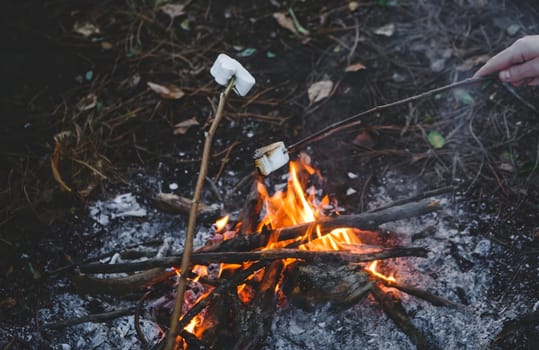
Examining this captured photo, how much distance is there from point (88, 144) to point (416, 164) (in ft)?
7.80

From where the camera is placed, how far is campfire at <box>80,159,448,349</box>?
2.23 m

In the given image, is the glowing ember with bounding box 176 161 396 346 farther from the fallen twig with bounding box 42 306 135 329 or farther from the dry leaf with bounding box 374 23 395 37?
the dry leaf with bounding box 374 23 395 37

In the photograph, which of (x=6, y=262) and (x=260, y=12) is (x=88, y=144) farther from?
(x=260, y=12)

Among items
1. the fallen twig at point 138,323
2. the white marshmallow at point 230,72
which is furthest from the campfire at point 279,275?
the white marshmallow at point 230,72

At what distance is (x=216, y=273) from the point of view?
2.60m

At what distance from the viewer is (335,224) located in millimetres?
2457

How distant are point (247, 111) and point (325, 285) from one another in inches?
67.1

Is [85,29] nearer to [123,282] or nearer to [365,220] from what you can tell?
[123,282]

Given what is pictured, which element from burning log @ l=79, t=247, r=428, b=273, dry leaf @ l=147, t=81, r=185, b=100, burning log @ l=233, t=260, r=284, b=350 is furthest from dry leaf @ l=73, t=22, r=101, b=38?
burning log @ l=233, t=260, r=284, b=350

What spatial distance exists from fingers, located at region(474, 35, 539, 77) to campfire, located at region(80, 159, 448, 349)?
771mm

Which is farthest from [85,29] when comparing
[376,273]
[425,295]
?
[425,295]

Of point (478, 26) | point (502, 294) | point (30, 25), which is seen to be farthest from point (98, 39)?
point (502, 294)

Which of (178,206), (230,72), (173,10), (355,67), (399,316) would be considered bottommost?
(399,316)

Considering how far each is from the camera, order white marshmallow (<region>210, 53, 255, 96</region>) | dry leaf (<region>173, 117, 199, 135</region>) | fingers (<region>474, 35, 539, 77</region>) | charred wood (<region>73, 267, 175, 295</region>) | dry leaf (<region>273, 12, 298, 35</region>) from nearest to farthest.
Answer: white marshmallow (<region>210, 53, 255, 96</region>) < fingers (<region>474, 35, 539, 77</region>) < charred wood (<region>73, 267, 175, 295</region>) < dry leaf (<region>173, 117, 199, 135</region>) < dry leaf (<region>273, 12, 298, 35</region>)
